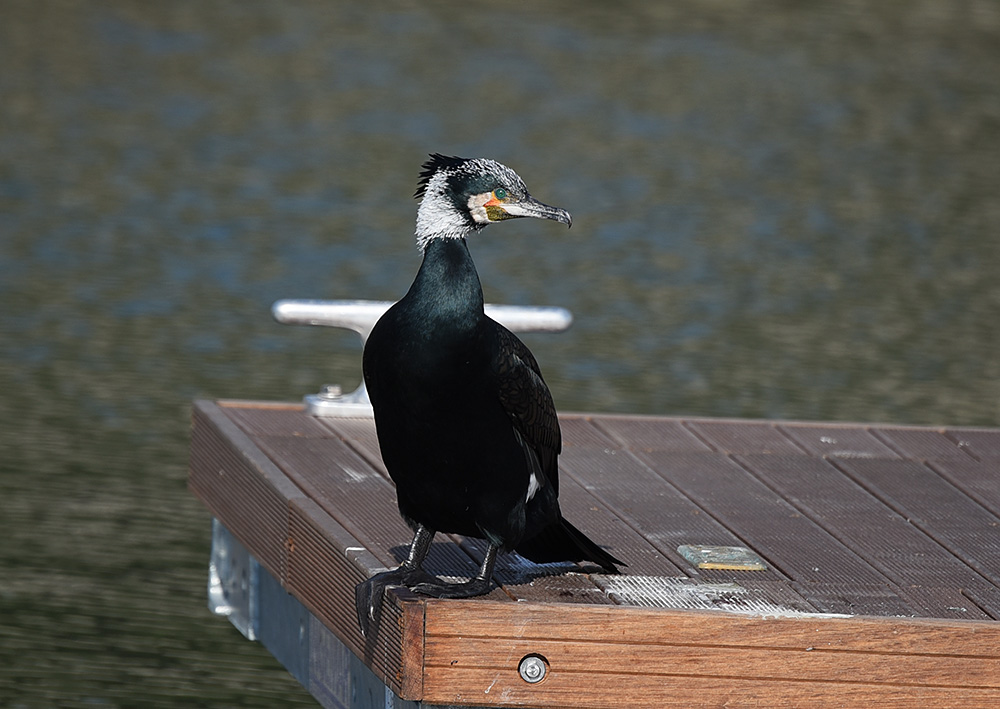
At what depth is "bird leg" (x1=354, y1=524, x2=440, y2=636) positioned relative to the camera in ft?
12.3

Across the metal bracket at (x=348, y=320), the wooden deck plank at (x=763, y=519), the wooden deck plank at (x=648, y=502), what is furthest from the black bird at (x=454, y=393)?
the metal bracket at (x=348, y=320)

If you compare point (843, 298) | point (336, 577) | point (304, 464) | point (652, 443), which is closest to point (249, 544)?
point (304, 464)

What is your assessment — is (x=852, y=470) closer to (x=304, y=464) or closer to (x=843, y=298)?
(x=304, y=464)

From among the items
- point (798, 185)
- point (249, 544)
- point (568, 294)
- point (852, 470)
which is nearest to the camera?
point (249, 544)

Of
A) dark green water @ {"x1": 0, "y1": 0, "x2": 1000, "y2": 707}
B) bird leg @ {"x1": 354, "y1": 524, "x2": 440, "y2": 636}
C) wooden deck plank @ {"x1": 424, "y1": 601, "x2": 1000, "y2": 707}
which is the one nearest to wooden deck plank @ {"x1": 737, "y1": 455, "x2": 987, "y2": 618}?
wooden deck plank @ {"x1": 424, "y1": 601, "x2": 1000, "y2": 707}

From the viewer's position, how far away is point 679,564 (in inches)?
165

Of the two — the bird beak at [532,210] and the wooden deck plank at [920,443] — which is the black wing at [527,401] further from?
the wooden deck plank at [920,443]

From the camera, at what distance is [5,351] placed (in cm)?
898

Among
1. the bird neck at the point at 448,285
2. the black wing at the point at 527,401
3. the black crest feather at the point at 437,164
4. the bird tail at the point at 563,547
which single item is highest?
the black crest feather at the point at 437,164

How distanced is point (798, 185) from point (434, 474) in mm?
10602

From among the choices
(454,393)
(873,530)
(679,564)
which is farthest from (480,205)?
(873,530)

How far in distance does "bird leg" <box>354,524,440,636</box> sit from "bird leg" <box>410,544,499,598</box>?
3 cm

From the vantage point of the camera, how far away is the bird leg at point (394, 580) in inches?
Answer: 148

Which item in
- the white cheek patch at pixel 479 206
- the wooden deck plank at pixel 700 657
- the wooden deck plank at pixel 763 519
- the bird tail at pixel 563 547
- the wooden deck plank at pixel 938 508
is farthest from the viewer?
the wooden deck plank at pixel 938 508
